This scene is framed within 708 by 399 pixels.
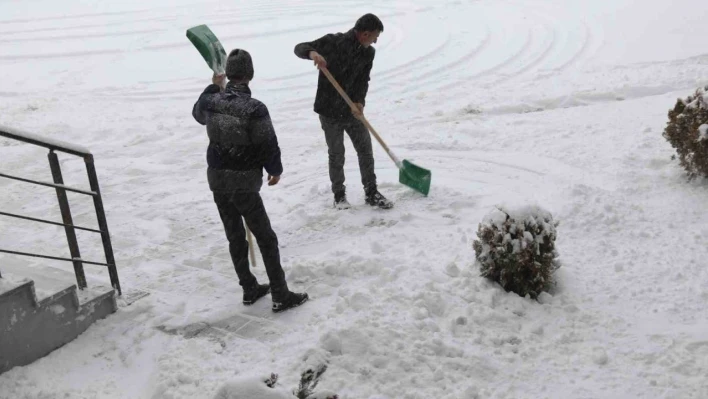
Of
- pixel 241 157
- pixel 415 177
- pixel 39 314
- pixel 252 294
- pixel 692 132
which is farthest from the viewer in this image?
pixel 415 177

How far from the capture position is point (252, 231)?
4078 mm

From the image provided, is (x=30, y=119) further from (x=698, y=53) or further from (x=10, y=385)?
(x=698, y=53)

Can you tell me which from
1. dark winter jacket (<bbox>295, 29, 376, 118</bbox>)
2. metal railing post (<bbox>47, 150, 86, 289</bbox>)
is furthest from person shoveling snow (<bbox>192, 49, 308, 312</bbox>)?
dark winter jacket (<bbox>295, 29, 376, 118</bbox>)

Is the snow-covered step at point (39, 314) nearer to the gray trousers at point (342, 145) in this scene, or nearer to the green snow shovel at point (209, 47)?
the green snow shovel at point (209, 47)

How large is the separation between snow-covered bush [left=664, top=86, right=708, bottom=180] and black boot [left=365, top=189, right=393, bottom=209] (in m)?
2.97

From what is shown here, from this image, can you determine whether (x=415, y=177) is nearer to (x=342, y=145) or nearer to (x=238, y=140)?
(x=342, y=145)

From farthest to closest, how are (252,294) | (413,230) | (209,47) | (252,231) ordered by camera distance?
(413,230) → (209,47) → (252,294) → (252,231)

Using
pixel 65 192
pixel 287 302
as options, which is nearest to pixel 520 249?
pixel 287 302

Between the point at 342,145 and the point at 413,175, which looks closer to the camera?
the point at 342,145

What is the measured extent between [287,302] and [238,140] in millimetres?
1211

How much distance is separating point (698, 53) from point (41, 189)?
11417mm

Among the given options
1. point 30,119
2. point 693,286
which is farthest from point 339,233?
point 30,119

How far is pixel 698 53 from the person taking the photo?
1120cm

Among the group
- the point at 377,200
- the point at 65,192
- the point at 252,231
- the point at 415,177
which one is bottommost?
the point at 377,200
